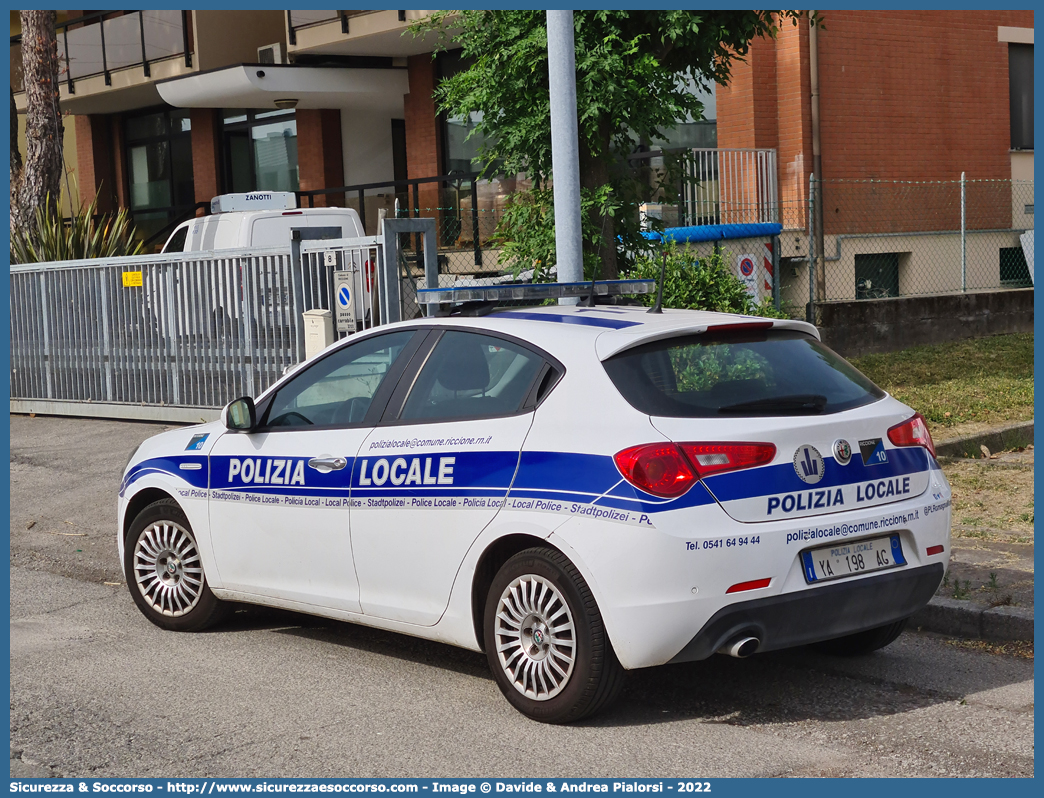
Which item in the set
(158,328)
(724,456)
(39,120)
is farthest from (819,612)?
(39,120)

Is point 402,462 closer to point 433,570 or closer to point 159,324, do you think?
point 433,570

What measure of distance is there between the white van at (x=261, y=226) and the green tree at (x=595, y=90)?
15.8ft

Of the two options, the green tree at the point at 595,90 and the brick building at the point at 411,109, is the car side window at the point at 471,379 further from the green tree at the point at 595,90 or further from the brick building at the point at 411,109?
the brick building at the point at 411,109

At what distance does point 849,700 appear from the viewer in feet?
16.5

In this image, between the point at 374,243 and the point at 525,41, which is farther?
the point at 374,243

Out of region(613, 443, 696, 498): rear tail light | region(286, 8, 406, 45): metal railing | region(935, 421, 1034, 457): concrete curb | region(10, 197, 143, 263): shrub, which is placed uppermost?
region(286, 8, 406, 45): metal railing

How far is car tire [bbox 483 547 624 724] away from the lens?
4594 mm

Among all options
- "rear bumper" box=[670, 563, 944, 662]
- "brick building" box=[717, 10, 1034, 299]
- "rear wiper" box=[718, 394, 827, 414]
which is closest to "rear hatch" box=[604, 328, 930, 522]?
"rear wiper" box=[718, 394, 827, 414]

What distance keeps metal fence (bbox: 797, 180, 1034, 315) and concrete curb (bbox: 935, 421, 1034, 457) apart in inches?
240

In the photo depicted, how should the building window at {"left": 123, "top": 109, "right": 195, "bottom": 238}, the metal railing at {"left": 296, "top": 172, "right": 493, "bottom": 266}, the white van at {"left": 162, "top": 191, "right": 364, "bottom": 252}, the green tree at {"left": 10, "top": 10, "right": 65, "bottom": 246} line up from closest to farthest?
the white van at {"left": 162, "top": 191, "right": 364, "bottom": 252} < the green tree at {"left": 10, "top": 10, "right": 65, "bottom": 246} < the metal railing at {"left": 296, "top": 172, "right": 493, "bottom": 266} < the building window at {"left": 123, "top": 109, "right": 195, "bottom": 238}

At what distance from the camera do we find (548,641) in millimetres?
4746

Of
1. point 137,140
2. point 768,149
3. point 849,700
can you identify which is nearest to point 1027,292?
point 768,149

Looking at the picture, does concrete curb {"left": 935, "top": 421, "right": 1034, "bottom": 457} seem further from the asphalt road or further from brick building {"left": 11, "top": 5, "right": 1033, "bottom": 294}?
brick building {"left": 11, "top": 5, "right": 1033, "bottom": 294}

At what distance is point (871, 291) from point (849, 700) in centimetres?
1448
